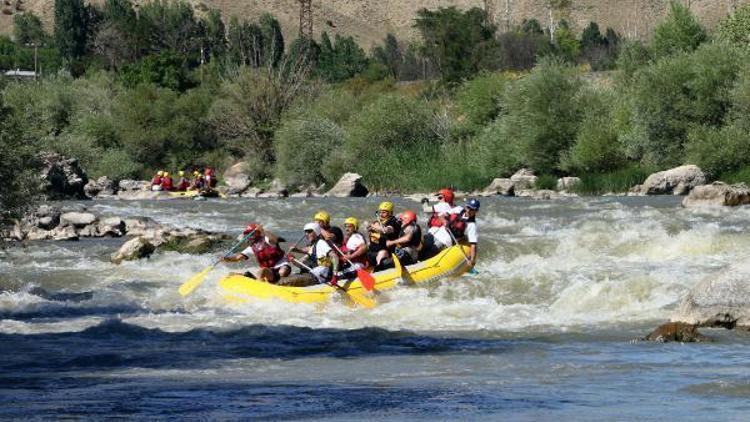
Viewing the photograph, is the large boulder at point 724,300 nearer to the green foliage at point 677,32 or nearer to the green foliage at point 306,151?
the green foliage at point 306,151

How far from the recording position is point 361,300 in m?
17.5

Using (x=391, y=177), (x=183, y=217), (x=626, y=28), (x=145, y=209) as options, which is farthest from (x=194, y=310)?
(x=626, y=28)

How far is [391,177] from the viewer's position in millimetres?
50250

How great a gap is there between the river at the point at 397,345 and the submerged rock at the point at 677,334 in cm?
22

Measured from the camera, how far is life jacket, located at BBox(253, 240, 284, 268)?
1862 cm

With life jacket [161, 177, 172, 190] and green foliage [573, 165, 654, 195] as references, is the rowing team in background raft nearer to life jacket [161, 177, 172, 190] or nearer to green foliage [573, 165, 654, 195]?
green foliage [573, 165, 654, 195]

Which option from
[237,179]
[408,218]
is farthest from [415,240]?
[237,179]

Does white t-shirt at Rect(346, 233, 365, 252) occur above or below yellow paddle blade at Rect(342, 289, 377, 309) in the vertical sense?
above

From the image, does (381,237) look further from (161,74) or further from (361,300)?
(161,74)

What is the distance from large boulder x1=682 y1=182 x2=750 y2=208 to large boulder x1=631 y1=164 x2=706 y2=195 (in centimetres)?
554

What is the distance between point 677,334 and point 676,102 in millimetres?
32045

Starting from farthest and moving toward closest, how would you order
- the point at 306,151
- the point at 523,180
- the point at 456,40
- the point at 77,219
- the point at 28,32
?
the point at 28,32 < the point at 456,40 < the point at 306,151 < the point at 523,180 < the point at 77,219

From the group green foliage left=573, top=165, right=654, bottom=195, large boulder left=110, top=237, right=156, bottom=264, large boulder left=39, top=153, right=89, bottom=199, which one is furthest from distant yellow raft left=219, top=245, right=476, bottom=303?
large boulder left=39, top=153, right=89, bottom=199

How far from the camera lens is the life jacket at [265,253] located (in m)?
18.6
